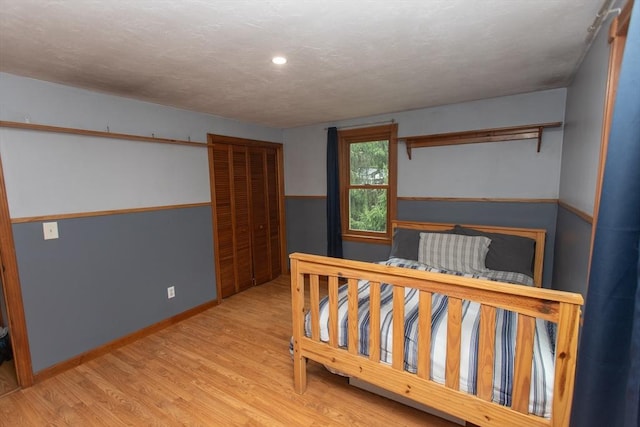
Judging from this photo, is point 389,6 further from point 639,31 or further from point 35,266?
point 35,266

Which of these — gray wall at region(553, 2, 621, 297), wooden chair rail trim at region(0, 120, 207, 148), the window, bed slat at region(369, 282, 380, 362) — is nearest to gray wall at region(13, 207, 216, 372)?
wooden chair rail trim at region(0, 120, 207, 148)

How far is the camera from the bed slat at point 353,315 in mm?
1699

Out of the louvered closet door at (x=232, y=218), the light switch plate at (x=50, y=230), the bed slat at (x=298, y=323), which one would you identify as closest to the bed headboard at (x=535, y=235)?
the bed slat at (x=298, y=323)

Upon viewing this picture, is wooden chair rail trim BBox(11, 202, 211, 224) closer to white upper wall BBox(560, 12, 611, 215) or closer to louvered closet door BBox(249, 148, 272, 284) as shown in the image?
louvered closet door BBox(249, 148, 272, 284)

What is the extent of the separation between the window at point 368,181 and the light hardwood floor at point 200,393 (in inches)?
69.1

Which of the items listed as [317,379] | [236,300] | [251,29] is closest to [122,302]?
[236,300]

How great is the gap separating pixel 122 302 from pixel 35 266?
70 cm

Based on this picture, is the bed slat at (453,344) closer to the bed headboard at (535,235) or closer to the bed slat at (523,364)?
the bed slat at (523,364)

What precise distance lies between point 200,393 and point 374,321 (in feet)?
4.26

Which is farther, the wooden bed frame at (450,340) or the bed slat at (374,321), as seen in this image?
the bed slat at (374,321)

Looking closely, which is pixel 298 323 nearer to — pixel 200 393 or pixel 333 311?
pixel 333 311

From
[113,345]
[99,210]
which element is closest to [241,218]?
[99,210]

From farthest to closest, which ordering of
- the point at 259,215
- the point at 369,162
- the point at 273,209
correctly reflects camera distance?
1. the point at 273,209
2. the point at 259,215
3. the point at 369,162

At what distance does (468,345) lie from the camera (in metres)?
1.46
